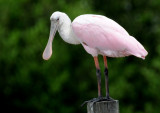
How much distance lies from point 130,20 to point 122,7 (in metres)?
2.12

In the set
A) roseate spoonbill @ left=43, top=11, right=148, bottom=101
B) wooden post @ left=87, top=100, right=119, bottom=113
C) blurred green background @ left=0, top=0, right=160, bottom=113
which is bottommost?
wooden post @ left=87, top=100, right=119, bottom=113

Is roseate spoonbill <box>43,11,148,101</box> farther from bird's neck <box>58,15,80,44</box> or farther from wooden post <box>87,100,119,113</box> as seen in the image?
wooden post <box>87,100,119,113</box>

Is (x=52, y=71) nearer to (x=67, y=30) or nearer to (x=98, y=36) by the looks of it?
(x=67, y=30)

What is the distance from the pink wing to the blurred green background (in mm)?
14479

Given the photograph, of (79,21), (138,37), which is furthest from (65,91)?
(79,21)

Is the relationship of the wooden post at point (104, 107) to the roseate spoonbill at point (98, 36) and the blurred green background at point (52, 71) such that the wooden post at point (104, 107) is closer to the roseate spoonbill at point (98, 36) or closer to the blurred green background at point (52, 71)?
the roseate spoonbill at point (98, 36)

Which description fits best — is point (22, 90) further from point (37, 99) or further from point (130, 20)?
point (130, 20)

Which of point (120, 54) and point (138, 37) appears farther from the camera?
point (138, 37)

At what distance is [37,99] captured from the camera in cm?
2394

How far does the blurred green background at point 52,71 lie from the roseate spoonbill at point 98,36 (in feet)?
47.3

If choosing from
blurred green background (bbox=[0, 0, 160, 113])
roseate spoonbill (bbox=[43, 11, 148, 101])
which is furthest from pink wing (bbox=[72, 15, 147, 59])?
blurred green background (bbox=[0, 0, 160, 113])

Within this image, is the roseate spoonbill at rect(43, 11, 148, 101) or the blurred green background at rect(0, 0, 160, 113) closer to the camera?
the roseate spoonbill at rect(43, 11, 148, 101)

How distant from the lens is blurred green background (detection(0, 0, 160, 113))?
24.1 meters

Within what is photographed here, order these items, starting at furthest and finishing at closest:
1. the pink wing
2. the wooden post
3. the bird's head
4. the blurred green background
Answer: the blurred green background
the bird's head
the pink wing
the wooden post
